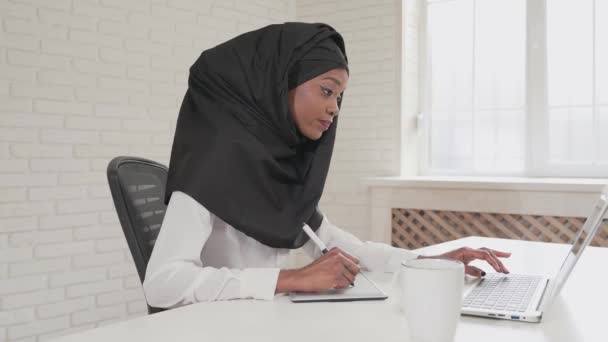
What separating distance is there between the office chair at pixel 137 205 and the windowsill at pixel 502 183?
208 centimetres

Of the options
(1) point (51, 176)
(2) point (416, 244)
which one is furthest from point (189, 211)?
(2) point (416, 244)

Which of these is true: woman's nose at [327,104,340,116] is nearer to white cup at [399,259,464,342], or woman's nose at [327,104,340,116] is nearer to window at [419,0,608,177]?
white cup at [399,259,464,342]

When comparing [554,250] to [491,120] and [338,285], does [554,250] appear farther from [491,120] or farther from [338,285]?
[491,120]

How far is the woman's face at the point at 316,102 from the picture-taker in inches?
51.9

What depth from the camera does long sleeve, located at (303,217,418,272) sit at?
130 cm

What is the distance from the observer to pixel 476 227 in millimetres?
3189

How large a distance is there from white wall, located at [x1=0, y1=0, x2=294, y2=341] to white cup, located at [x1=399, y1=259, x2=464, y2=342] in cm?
228

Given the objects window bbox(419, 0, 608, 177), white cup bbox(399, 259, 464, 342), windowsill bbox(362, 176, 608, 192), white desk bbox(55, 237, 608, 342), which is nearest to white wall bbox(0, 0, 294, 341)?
windowsill bbox(362, 176, 608, 192)

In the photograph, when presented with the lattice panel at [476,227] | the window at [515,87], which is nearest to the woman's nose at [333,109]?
the lattice panel at [476,227]

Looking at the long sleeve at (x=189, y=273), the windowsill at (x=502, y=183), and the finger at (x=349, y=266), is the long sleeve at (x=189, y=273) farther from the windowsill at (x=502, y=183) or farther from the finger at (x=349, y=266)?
the windowsill at (x=502, y=183)

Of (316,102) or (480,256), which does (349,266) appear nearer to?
(480,256)

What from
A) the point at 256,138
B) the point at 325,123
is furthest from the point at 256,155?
the point at 325,123

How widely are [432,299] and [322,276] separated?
0.33 m

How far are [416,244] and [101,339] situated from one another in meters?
2.80
